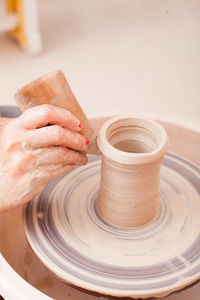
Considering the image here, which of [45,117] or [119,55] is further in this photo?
[119,55]

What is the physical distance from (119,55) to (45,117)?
9.18 feet

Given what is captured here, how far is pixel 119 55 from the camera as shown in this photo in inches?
149

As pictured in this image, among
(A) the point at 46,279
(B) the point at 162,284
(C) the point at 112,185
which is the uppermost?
(C) the point at 112,185

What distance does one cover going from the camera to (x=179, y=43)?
3984mm

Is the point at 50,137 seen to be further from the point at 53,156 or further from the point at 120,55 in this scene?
the point at 120,55

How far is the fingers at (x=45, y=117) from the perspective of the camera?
111 cm

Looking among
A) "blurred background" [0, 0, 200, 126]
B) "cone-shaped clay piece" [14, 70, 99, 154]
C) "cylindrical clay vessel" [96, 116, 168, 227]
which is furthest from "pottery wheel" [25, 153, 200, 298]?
"blurred background" [0, 0, 200, 126]

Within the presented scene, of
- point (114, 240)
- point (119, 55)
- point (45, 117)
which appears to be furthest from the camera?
point (119, 55)

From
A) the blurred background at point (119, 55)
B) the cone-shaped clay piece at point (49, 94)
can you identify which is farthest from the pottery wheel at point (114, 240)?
the blurred background at point (119, 55)

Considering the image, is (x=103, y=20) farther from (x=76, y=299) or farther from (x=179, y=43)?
(x=76, y=299)

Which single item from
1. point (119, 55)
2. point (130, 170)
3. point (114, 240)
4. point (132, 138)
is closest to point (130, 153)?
point (130, 170)

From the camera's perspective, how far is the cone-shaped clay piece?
1129 millimetres

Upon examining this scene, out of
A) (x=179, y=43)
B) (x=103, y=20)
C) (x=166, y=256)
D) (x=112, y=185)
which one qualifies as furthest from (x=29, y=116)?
(x=103, y=20)

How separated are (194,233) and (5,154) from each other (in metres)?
0.61
